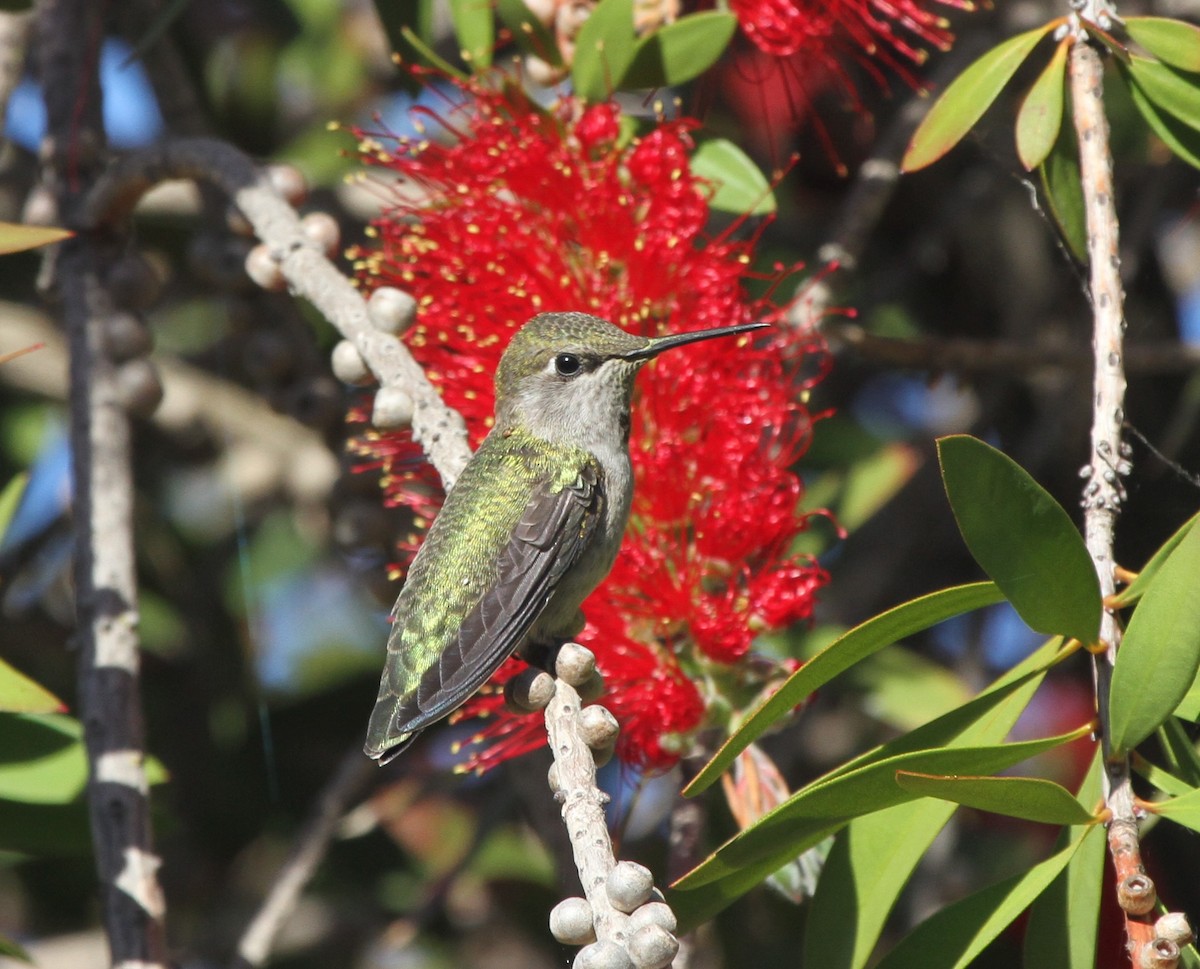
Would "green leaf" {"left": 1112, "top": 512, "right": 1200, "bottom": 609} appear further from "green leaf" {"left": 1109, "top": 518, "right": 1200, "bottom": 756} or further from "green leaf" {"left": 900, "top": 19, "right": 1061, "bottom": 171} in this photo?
"green leaf" {"left": 900, "top": 19, "right": 1061, "bottom": 171}

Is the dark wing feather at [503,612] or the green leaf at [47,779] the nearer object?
the dark wing feather at [503,612]

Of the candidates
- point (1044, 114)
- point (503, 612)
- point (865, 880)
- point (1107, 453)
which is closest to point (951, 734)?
point (865, 880)

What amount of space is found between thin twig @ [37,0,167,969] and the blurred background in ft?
0.88

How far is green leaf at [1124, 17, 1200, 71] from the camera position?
5.00 ft

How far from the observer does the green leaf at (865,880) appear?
139cm

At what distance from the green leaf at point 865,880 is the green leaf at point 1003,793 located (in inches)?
7.1

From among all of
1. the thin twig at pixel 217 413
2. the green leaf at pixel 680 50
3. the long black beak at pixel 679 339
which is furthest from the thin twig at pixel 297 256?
the thin twig at pixel 217 413

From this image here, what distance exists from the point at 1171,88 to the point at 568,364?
29.7 inches

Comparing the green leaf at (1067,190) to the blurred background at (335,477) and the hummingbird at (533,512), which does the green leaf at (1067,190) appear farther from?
the blurred background at (335,477)

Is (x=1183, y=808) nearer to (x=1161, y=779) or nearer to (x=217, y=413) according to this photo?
(x=1161, y=779)

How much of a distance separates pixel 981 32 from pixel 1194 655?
1.58m

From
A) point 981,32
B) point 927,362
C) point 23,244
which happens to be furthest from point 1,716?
point 981,32

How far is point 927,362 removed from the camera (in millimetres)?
2209

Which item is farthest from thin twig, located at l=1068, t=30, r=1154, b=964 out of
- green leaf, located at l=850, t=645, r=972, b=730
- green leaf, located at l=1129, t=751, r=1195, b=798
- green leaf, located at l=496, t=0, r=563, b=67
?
green leaf, located at l=850, t=645, r=972, b=730
